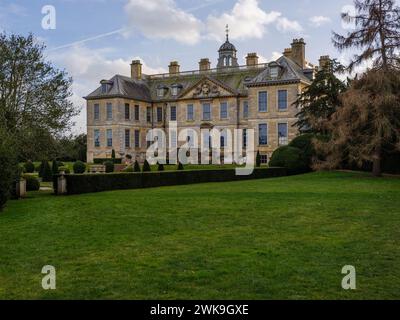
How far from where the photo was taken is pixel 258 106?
137ft

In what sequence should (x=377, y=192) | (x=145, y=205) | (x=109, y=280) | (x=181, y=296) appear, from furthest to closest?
1. (x=377, y=192)
2. (x=145, y=205)
3. (x=109, y=280)
4. (x=181, y=296)

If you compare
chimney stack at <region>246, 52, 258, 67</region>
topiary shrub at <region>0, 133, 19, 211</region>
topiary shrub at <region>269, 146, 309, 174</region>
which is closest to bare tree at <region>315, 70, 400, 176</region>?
topiary shrub at <region>269, 146, 309, 174</region>

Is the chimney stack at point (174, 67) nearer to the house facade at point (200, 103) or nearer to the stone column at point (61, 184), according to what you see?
the house facade at point (200, 103)

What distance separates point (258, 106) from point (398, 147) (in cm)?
2146

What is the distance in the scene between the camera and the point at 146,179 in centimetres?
2117

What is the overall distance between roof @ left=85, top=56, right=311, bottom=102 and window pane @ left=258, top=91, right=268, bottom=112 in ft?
3.14

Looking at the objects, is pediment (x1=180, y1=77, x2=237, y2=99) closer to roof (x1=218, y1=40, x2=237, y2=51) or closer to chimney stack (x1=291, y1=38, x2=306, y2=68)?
chimney stack (x1=291, y1=38, x2=306, y2=68)

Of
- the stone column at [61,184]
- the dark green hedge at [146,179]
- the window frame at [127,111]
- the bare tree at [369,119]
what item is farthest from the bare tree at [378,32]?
the window frame at [127,111]

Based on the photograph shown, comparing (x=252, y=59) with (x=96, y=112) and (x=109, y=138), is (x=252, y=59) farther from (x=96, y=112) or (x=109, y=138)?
(x=96, y=112)

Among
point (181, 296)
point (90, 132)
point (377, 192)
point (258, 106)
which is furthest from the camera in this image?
point (90, 132)

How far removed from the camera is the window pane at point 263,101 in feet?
136
